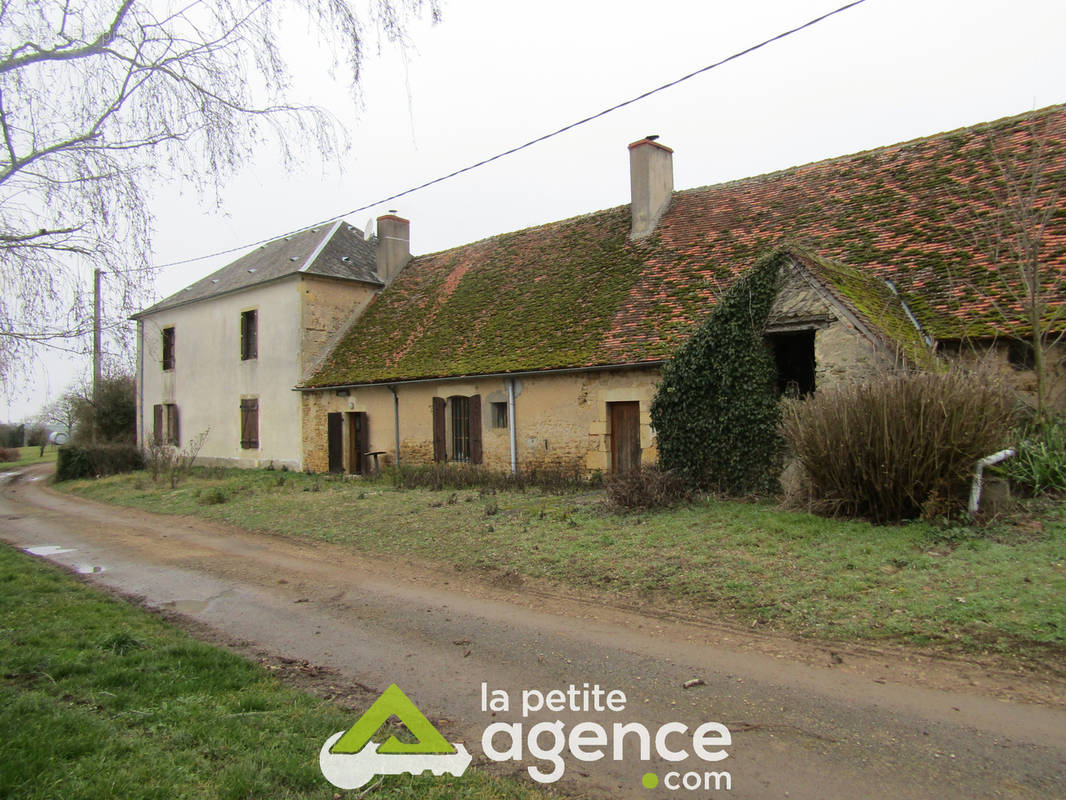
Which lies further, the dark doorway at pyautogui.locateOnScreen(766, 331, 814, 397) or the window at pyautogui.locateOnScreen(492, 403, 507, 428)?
the window at pyautogui.locateOnScreen(492, 403, 507, 428)

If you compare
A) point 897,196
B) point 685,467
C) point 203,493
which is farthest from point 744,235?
point 203,493

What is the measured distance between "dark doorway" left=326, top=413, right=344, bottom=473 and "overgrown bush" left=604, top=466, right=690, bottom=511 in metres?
11.4

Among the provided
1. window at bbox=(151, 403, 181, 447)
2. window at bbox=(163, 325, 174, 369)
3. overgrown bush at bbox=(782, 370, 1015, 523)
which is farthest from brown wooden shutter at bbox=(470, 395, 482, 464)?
window at bbox=(163, 325, 174, 369)

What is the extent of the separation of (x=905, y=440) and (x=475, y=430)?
32.3 ft

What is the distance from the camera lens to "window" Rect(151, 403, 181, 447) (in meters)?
25.1

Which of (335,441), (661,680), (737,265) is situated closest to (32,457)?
(335,441)

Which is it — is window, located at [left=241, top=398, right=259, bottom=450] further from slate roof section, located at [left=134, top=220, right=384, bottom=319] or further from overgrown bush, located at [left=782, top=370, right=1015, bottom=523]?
overgrown bush, located at [left=782, top=370, right=1015, bottom=523]

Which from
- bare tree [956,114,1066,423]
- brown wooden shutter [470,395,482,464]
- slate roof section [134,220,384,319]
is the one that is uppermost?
slate roof section [134,220,384,319]

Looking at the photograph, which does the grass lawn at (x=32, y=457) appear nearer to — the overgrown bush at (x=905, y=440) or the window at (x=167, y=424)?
the window at (x=167, y=424)

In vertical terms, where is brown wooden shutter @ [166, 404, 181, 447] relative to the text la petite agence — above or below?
above

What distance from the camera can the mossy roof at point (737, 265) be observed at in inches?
398

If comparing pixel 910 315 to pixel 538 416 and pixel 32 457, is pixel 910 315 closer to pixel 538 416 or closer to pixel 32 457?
pixel 538 416

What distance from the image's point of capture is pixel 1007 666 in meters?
4.43

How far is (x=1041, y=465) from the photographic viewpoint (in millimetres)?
7609
